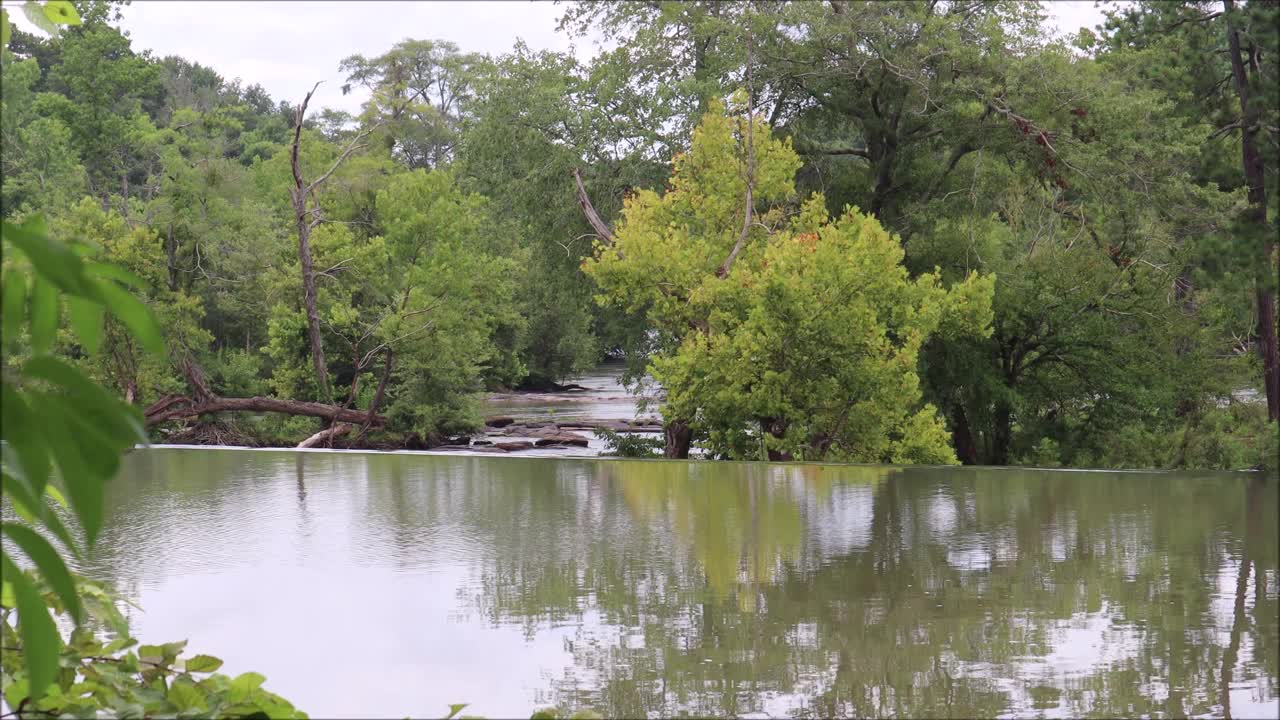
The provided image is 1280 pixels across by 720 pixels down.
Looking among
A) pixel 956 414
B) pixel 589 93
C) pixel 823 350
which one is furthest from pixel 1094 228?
pixel 589 93

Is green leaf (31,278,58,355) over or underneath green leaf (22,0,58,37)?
underneath

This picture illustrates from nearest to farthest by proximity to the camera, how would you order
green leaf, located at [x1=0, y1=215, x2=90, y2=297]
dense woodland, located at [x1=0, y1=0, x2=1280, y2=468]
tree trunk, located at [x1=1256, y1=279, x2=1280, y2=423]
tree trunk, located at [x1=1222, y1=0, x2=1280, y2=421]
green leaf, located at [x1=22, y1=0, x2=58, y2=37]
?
green leaf, located at [x1=0, y1=215, x2=90, y2=297], green leaf, located at [x1=22, y1=0, x2=58, y2=37], tree trunk, located at [x1=1222, y1=0, x2=1280, y2=421], dense woodland, located at [x1=0, y1=0, x2=1280, y2=468], tree trunk, located at [x1=1256, y1=279, x2=1280, y2=423]

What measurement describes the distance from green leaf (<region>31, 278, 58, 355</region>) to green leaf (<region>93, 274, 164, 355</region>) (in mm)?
35

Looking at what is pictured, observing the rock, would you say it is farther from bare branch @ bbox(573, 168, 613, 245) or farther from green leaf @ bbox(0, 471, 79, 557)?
green leaf @ bbox(0, 471, 79, 557)

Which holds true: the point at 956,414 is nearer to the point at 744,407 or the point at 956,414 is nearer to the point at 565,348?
the point at 744,407

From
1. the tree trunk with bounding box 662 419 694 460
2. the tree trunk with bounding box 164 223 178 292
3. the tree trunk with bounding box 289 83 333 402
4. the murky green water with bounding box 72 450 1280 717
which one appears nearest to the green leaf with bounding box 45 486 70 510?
the murky green water with bounding box 72 450 1280 717

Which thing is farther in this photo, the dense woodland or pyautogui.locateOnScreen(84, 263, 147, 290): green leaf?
the dense woodland

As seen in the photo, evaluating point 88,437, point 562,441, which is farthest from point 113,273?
point 562,441

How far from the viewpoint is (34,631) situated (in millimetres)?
988

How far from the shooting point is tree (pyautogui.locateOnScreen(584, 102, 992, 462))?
11.3 metres

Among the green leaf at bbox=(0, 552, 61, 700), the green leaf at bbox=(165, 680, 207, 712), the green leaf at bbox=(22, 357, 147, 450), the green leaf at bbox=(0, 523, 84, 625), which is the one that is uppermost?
the green leaf at bbox=(22, 357, 147, 450)

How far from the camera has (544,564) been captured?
5109 millimetres

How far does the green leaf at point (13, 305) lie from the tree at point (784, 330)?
10341 mm

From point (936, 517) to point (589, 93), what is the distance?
12695mm
